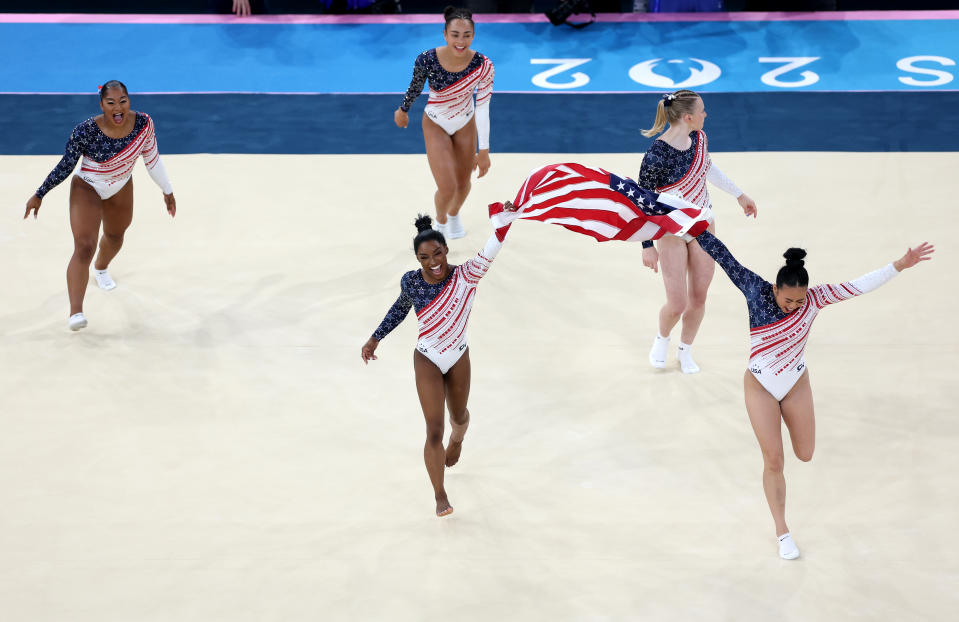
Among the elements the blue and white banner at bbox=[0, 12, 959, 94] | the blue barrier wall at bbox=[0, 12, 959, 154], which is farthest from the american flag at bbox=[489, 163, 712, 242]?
the blue and white banner at bbox=[0, 12, 959, 94]

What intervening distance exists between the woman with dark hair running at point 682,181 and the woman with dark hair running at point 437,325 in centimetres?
147

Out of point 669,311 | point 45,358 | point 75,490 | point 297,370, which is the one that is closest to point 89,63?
point 45,358

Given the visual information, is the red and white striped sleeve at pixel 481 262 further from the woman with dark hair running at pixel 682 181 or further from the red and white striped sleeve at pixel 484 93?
the red and white striped sleeve at pixel 484 93

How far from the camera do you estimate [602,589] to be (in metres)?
5.04

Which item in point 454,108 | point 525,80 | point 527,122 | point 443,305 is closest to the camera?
point 443,305

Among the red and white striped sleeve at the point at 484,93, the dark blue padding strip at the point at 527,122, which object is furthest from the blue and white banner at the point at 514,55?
the red and white striped sleeve at the point at 484,93

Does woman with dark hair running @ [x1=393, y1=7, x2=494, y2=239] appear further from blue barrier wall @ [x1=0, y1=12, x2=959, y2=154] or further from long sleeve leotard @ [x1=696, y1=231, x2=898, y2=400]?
long sleeve leotard @ [x1=696, y1=231, x2=898, y2=400]

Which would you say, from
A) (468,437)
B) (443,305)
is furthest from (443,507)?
(443,305)

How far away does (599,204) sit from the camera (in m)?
5.74

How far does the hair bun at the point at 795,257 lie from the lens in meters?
4.71

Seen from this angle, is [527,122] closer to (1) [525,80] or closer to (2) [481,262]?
(1) [525,80]

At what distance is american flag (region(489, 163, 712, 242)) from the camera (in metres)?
5.64

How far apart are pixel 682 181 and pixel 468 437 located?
202cm

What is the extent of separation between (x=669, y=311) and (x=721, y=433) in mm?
852
